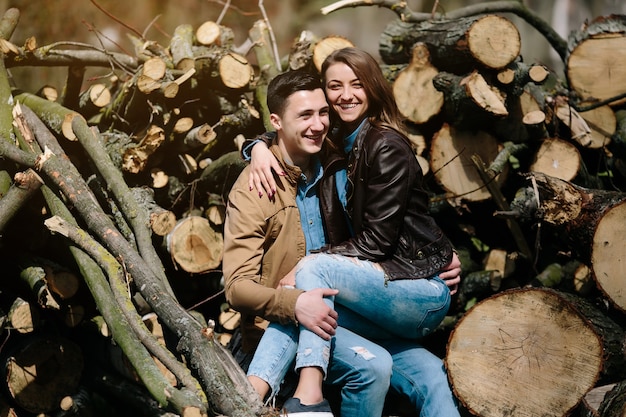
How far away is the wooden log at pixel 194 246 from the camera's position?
4.21m

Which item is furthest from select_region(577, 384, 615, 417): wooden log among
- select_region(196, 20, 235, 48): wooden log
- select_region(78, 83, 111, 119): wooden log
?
select_region(78, 83, 111, 119): wooden log

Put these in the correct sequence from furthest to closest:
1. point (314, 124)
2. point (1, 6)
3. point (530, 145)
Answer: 1. point (1, 6)
2. point (530, 145)
3. point (314, 124)

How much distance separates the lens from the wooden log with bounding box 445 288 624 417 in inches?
124

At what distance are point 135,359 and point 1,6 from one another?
6.55m

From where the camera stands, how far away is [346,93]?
3.42 meters

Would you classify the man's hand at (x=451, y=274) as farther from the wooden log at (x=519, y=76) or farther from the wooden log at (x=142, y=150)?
the wooden log at (x=142, y=150)

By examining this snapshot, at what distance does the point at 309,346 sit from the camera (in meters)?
2.98

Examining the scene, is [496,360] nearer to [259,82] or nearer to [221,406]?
[221,406]

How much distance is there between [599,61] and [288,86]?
88.0 inches

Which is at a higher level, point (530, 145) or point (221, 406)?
point (530, 145)

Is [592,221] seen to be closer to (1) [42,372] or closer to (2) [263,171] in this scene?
(2) [263,171]

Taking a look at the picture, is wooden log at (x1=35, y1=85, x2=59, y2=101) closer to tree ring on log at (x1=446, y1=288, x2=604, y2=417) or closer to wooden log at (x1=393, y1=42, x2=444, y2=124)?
wooden log at (x1=393, y1=42, x2=444, y2=124)

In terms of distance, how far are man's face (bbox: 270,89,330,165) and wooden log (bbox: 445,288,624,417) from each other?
102cm

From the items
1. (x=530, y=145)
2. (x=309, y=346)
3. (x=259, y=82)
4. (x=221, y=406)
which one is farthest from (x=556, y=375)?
(x=259, y=82)
